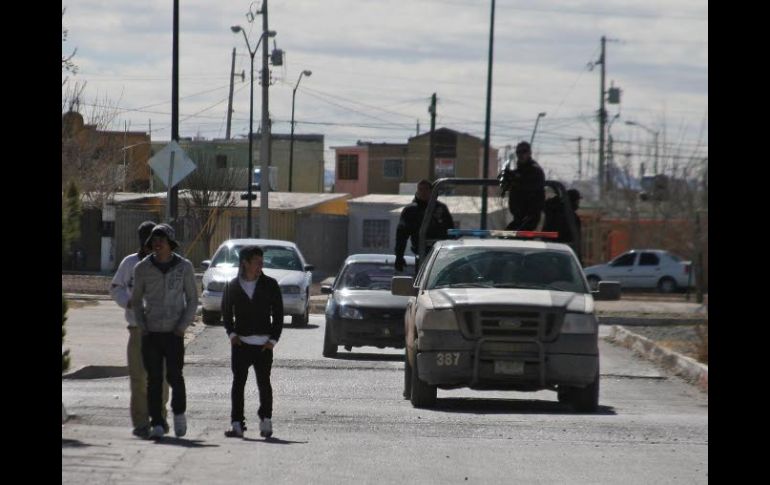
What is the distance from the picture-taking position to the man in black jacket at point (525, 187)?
53.6 ft

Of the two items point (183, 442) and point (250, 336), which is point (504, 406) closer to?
point (250, 336)

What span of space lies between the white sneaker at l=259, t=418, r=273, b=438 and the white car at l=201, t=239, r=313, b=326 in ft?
49.9

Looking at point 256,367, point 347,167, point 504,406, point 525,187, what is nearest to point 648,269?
point 525,187

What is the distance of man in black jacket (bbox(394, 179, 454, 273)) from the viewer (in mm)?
18109

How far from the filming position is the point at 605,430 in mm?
13578

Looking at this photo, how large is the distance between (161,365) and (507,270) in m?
4.63

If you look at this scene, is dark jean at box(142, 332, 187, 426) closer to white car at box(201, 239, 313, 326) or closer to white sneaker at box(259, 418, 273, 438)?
white sneaker at box(259, 418, 273, 438)

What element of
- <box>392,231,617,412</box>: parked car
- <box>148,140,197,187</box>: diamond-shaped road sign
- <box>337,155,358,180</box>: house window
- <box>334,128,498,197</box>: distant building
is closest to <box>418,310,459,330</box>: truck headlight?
<box>392,231,617,412</box>: parked car

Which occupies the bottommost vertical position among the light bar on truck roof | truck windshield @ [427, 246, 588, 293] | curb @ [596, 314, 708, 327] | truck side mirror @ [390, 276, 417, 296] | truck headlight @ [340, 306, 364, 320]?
curb @ [596, 314, 708, 327]

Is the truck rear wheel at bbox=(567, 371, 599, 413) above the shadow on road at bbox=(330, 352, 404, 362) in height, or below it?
above

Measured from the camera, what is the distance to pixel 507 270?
1573 centimetres
